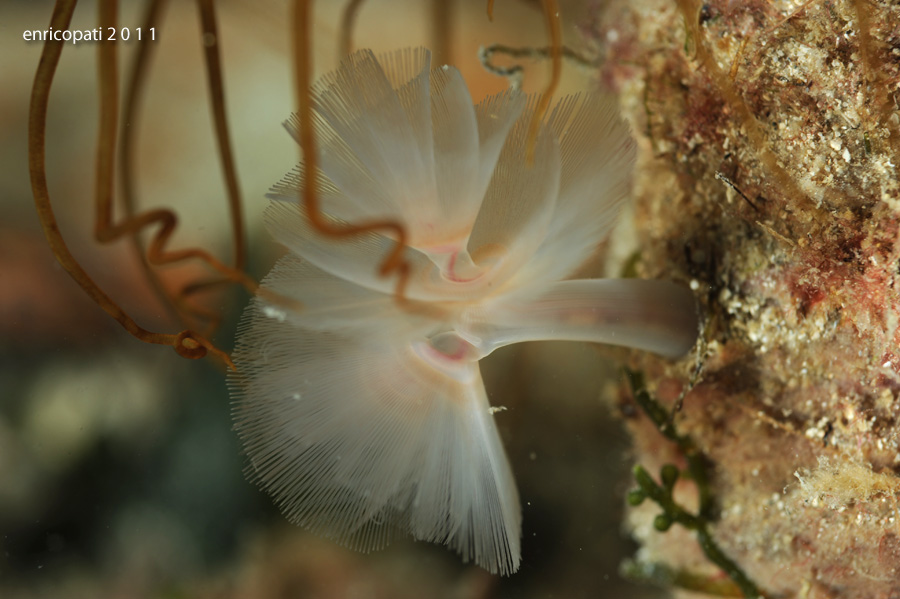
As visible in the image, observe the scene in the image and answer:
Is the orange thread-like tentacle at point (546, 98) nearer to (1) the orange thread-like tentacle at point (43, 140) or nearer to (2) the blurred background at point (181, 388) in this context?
(2) the blurred background at point (181, 388)

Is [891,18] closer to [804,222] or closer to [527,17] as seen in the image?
[804,222]

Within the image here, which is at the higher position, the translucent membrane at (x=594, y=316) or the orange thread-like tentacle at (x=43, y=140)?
the orange thread-like tentacle at (x=43, y=140)

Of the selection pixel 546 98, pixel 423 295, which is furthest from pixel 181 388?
pixel 546 98

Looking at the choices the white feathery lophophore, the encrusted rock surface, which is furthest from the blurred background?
the white feathery lophophore

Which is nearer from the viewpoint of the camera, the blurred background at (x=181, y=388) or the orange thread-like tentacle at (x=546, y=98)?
the orange thread-like tentacle at (x=546, y=98)

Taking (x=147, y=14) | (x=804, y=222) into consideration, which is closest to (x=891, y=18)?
(x=804, y=222)

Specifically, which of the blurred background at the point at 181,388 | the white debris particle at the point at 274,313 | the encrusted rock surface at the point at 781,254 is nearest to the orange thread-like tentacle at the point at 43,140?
the white debris particle at the point at 274,313

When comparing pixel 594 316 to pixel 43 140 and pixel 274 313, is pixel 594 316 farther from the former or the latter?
pixel 43 140

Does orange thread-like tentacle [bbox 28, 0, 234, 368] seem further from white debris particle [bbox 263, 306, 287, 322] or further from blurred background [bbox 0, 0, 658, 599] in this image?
blurred background [bbox 0, 0, 658, 599]
